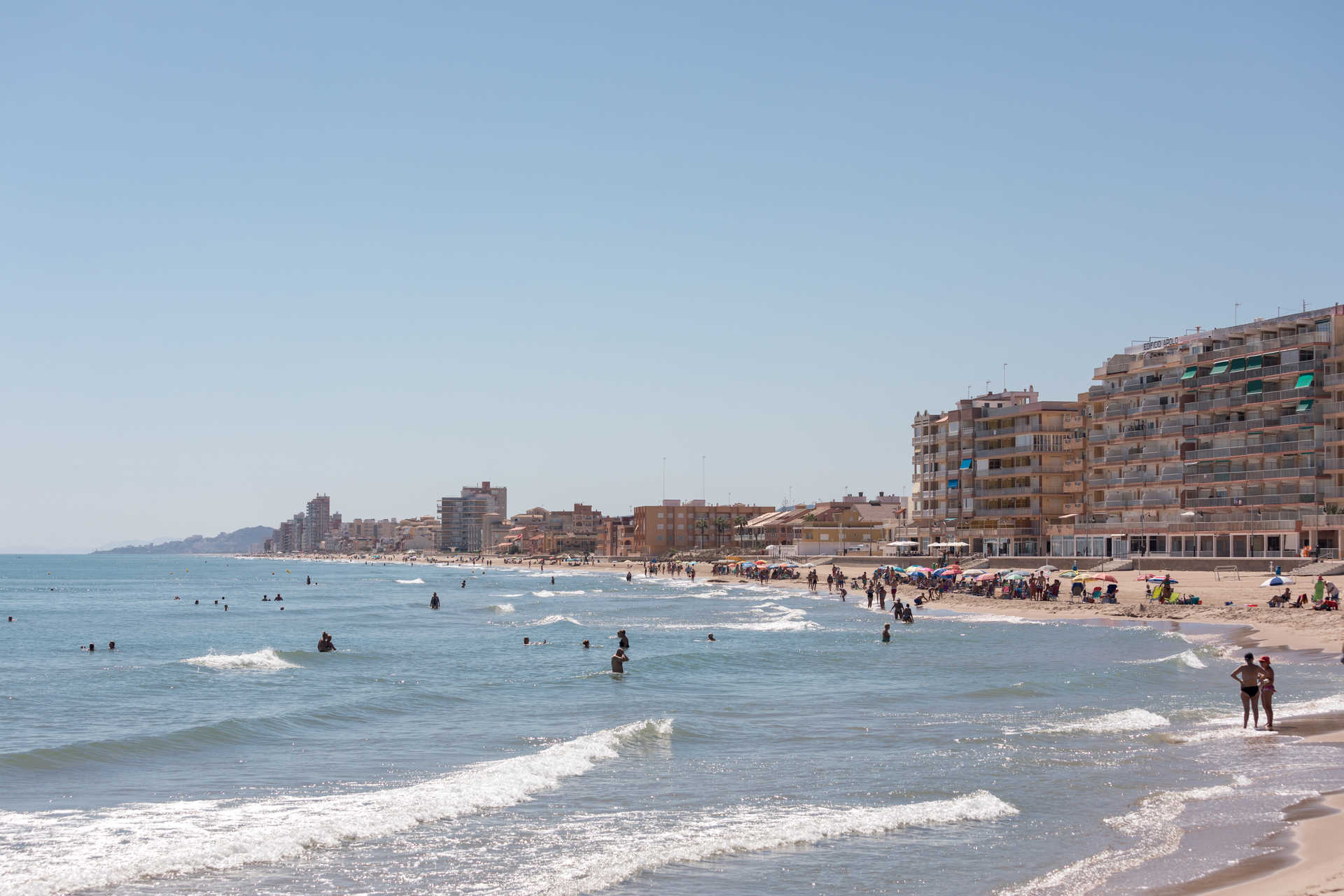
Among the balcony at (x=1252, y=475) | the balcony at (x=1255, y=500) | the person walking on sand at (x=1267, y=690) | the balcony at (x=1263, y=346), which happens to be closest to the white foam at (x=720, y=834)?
the person walking on sand at (x=1267, y=690)

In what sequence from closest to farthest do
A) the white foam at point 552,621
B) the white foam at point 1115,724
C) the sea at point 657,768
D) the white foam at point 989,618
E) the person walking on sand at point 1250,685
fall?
the sea at point 657,768 < the person walking on sand at point 1250,685 < the white foam at point 1115,724 < the white foam at point 989,618 < the white foam at point 552,621

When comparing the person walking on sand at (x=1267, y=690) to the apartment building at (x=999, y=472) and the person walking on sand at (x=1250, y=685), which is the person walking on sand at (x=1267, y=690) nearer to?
the person walking on sand at (x=1250, y=685)

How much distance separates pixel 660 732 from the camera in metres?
23.9

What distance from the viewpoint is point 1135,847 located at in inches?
573

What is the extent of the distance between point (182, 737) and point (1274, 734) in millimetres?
22524

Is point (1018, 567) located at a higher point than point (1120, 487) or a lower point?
lower

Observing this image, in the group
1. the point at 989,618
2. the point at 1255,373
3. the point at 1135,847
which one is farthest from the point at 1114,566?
the point at 1135,847

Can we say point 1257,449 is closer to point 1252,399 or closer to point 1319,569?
point 1252,399

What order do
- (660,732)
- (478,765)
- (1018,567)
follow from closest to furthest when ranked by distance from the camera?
(478,765), (660,732), (1018,567)

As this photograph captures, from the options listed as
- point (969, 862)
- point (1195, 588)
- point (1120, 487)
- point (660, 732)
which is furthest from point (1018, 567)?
point (969, 862)

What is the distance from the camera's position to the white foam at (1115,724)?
2341 cm

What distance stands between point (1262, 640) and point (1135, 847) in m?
28.6

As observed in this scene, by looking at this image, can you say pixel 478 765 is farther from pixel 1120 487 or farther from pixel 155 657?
pixel 1120 487

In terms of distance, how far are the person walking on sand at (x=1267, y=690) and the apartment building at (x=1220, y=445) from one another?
4585 cm
